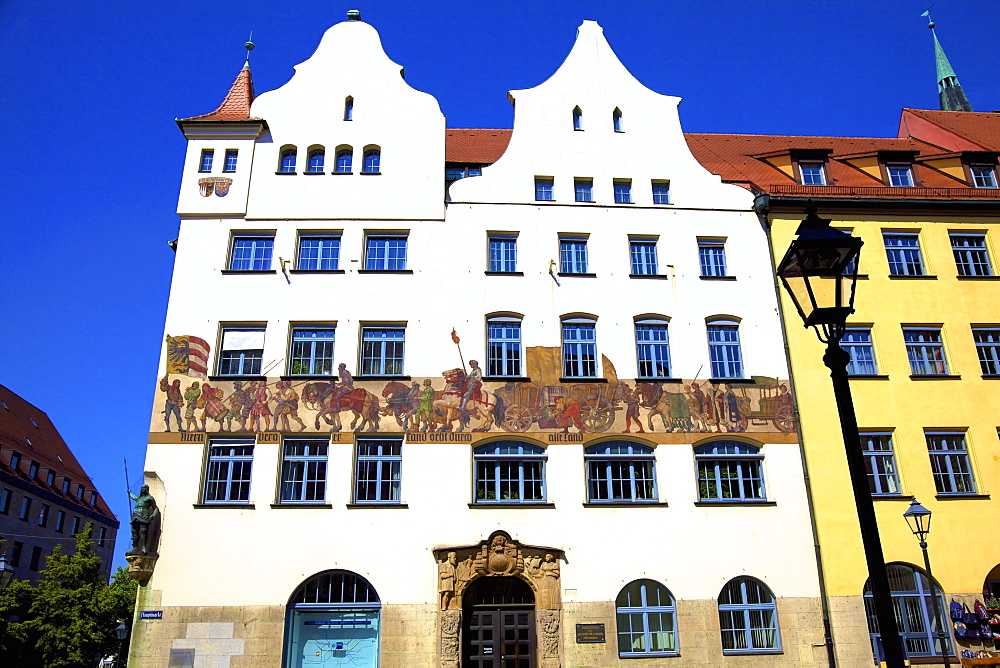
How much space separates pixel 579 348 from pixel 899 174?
1141 cm

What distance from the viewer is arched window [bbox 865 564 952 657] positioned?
1709 centimetres

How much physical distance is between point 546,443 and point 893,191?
40.5 feet

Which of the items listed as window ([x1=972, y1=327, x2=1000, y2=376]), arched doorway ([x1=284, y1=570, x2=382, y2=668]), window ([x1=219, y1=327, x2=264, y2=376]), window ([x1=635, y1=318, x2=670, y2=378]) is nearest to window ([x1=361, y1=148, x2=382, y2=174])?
window ([x1=219, y1=327, x2=264, y2=376])

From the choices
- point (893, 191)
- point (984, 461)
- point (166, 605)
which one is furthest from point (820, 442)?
point (166, 605)

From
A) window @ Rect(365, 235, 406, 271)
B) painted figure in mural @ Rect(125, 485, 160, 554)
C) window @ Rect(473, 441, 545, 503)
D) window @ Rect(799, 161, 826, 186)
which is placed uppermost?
window @ Rect(799, 161, 826, 186)

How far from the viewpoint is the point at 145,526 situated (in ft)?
55.4

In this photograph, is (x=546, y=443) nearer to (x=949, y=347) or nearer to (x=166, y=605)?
(x=166, y=605)

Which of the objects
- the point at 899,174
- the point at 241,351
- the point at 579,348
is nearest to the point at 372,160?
the point at 241,351

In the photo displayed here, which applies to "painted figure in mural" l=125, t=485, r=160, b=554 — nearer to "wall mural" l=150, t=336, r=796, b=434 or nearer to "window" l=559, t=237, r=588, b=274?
"wall mural" l=150, t=336, r=796, b=434

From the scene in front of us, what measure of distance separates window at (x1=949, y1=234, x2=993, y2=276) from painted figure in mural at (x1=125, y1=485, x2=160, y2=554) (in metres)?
20.8

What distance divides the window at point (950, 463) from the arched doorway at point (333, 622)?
1332cm

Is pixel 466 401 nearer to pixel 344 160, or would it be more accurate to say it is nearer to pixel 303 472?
pixel 303 472

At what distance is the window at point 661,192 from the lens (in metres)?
21.3

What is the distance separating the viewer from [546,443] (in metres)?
18.2
